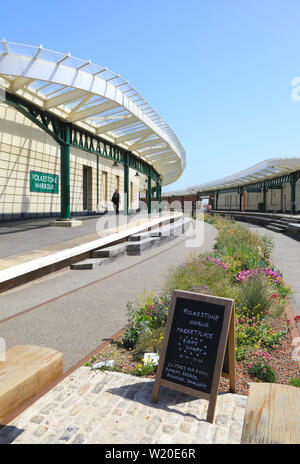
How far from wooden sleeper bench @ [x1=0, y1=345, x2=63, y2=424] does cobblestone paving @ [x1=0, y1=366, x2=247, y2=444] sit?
106 millimetres

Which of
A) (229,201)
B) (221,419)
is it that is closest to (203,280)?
(221,419)

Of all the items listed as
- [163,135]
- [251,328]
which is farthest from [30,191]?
[251,328]

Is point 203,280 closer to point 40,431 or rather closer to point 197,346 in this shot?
point 197,346

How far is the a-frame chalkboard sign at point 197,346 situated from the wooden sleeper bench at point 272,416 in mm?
510

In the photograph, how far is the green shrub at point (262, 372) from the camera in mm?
3541

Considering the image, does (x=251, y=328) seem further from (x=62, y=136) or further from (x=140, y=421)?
(x=62, y=136)

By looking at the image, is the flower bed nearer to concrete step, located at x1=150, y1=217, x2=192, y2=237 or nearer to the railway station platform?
the railway station platform

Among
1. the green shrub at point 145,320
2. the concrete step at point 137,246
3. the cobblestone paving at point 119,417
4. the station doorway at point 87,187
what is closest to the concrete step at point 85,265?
the concrete step at point 137,246

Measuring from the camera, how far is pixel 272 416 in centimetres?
210

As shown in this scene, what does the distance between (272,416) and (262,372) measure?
1592 mm

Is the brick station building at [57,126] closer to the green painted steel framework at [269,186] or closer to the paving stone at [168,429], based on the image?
the paving stone at [168,429]

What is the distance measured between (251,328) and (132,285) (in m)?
3.64

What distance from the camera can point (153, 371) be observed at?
3686 millimetres

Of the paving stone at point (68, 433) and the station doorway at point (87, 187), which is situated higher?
the station doorway at point (87, 187)
